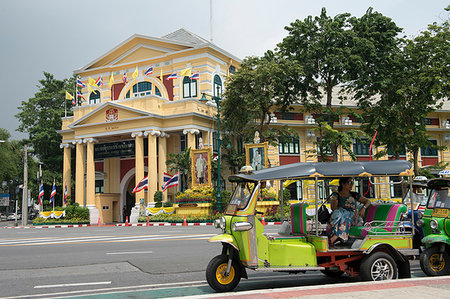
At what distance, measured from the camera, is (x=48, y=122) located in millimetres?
49906

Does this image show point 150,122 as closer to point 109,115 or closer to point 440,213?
point 109,115

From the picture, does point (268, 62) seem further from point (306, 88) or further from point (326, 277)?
point (326, 277)

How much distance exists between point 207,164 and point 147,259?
22309mm

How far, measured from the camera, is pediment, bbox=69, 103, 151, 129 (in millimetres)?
36469

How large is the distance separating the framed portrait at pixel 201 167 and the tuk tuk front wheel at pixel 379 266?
86.2 feet

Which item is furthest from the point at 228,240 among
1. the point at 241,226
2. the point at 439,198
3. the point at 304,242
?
the point at 439,198

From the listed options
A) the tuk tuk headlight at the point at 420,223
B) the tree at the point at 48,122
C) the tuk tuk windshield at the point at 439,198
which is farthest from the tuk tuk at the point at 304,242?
the tree at the point at 48,122

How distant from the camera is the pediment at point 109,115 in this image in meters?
36.5

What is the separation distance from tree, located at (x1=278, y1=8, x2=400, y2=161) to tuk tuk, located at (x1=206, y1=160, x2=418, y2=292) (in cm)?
2420

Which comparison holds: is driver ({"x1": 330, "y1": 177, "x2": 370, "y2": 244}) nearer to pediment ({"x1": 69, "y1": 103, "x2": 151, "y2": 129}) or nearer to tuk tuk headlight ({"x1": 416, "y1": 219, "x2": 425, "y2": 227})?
tuk tuk headlight ({"x1": 416, "y1": 219, "x2": 425, "y2": 227})

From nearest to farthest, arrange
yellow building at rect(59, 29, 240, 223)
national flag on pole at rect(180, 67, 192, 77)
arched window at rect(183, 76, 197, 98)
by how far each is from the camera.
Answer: yellow building at rect(59, 29, 240, 223) < national flag on pole at rect(180, 67, 192, 77) < arched window at rect(183, 76, 197, 98)

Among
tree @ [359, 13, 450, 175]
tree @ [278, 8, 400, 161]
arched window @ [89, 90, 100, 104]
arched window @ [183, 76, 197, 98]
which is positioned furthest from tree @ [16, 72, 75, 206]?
tree @ [359, 13, 450, 175]

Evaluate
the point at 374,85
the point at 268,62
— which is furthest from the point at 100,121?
the point at 374,85

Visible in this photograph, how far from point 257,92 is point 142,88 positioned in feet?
43.7
